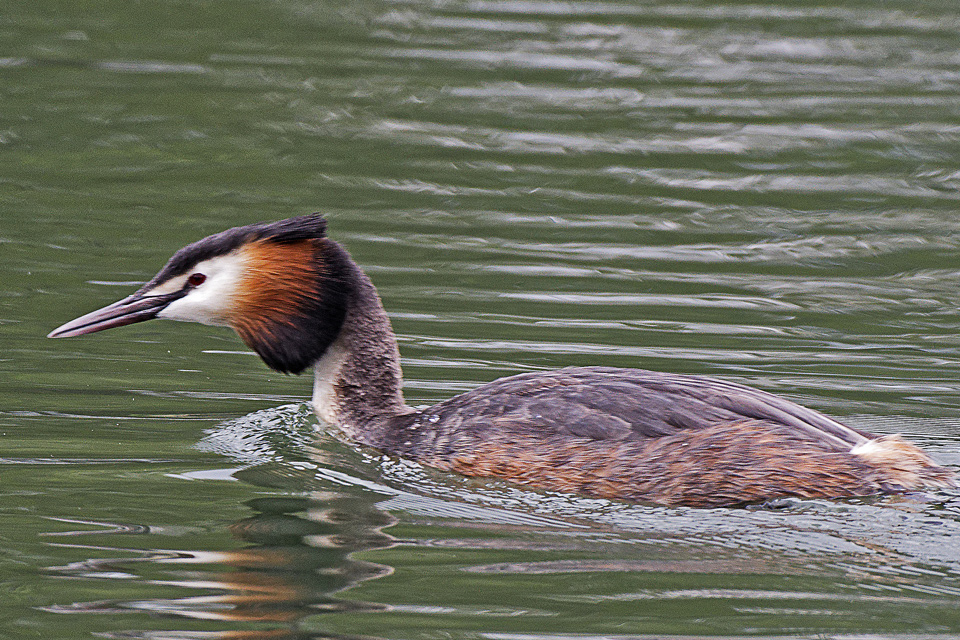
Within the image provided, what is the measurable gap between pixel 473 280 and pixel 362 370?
2.77 meters

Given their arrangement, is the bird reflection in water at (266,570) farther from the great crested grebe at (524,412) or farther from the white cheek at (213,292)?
the white cheek at (213,292)

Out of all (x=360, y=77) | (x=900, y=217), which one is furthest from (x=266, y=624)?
(x=360, y=77)

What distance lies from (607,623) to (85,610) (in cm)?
164

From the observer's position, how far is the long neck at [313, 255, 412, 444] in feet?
24.0

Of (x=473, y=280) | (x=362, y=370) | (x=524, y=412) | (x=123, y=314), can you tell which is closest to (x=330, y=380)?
(x=362, y=370)

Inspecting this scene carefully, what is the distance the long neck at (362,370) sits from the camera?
7.32m

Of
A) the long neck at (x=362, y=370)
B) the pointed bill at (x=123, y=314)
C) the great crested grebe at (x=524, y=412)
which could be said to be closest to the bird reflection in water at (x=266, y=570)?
the great crested grebe at (x=524, y=412)

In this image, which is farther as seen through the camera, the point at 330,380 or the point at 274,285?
the point at 330,380

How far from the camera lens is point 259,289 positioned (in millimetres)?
7168

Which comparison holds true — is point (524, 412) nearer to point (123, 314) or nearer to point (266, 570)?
point (266, 570)

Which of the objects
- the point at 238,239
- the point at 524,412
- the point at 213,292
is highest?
the point at 238,239

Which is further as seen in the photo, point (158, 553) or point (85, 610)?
point (158, 553)

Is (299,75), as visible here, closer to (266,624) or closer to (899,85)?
(899,85)

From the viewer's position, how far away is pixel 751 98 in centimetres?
1480
